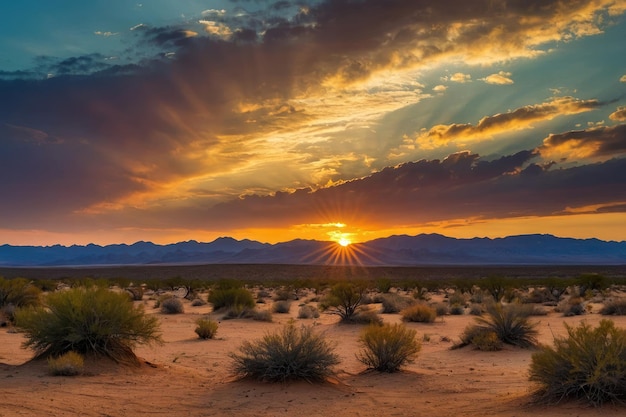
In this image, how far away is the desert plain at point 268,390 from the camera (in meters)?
10.5

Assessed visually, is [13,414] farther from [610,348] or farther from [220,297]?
[220,297]

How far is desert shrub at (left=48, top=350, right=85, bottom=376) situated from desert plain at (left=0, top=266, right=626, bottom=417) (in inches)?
6.4

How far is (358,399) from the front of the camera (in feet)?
38.8

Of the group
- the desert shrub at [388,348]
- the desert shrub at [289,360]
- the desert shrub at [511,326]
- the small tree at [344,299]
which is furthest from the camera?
the small tree at [344,299]

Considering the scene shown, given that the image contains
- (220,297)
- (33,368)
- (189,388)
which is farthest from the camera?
(220,297)

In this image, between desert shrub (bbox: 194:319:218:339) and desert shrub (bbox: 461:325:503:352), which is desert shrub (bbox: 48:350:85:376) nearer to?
desert shrub (bbox: 194:319:218:339)

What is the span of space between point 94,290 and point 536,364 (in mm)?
11185

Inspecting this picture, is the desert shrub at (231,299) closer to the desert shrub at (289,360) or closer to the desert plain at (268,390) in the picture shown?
the desert plain at (268,390)

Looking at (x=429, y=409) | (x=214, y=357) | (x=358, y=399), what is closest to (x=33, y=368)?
(x=214, y=357)

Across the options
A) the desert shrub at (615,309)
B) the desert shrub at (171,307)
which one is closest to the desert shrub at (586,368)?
the desert shrub at (615,309)

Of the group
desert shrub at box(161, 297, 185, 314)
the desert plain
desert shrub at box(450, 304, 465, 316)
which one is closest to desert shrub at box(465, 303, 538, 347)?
the desert plain

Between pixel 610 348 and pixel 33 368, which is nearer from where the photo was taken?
pixel 610 348

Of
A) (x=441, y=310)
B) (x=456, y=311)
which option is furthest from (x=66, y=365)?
(x=456, y=311)

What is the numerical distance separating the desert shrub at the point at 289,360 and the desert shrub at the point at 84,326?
3.31m
